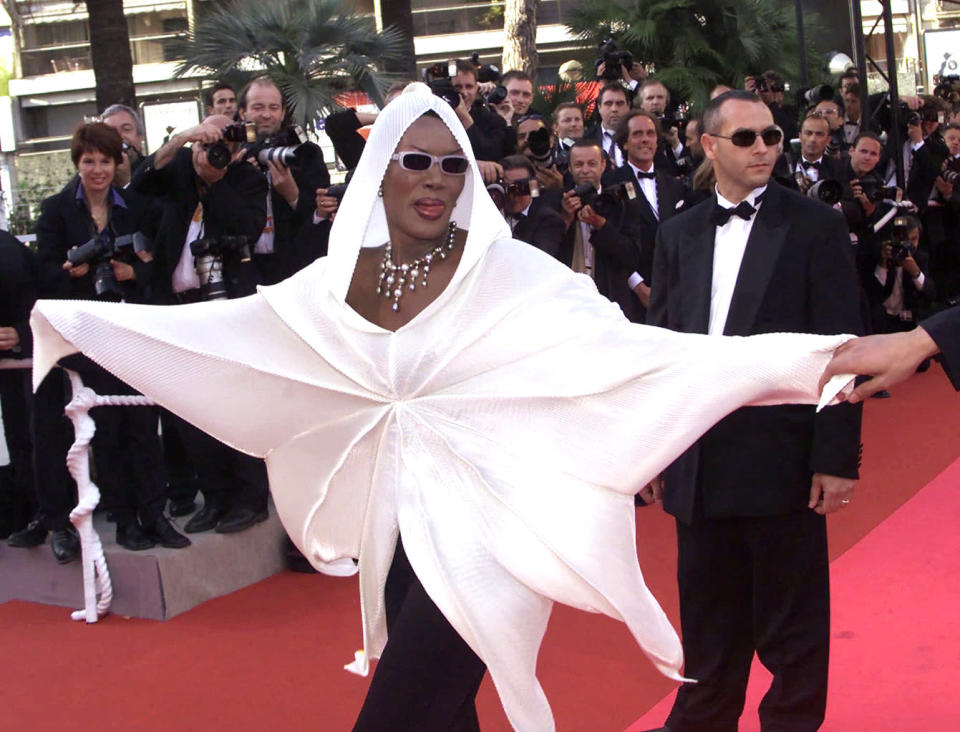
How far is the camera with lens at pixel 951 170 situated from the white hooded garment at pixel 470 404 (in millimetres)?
10050

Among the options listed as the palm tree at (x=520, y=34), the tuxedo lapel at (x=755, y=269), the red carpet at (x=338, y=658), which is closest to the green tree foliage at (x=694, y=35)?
the palm tree at (x=520, y=34)

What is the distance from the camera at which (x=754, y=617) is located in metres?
3.79

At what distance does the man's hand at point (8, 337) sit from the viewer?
19.8 feet

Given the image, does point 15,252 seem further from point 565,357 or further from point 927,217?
point 927,217

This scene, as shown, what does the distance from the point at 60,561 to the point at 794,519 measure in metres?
3.77

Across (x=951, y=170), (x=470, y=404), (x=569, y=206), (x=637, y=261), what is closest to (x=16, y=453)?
(x=569, y=206)

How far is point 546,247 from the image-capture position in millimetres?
7121

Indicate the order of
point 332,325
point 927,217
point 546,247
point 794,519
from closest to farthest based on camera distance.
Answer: point 332,325 → point 794,519 → point 546,247 → point 927,217

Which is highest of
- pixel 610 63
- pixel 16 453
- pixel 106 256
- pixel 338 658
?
pixel 610 63

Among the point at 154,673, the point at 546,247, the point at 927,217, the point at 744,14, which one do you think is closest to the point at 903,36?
the point at 744,14

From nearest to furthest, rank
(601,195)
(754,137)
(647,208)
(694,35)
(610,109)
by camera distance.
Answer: (754,137) < (601,195) < (647,208) < (610,109) < (694,35)

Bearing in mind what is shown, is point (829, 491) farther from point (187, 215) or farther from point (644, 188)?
point (644, 188)

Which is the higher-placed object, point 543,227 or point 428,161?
point 428,161

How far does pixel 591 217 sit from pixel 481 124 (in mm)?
1280
